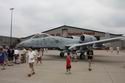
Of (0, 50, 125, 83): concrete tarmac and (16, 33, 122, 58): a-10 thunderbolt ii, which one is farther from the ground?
(16, 33, 122, 58): a-10 thunderbolt ii

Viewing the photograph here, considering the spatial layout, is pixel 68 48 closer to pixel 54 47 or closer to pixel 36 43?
pixel 54 47

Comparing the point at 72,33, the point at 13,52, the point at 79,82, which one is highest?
the point at 72,33

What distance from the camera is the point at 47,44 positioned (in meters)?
26.0

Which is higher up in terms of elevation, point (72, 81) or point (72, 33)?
point (72, 33)

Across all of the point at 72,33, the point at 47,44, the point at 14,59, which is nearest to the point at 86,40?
the point at 47,44

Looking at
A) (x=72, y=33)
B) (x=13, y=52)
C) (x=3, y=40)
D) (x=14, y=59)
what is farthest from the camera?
(x=72, y=33)

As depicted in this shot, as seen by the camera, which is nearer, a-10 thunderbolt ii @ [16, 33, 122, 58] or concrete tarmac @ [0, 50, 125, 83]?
concrete tarmac @ [0, 50, 125, 83]

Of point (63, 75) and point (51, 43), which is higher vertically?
point (51, 43)

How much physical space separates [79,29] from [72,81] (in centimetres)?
7314

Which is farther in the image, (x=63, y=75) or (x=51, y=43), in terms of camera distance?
(x=51, y=43)

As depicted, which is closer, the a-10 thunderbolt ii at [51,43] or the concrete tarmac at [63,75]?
the concrete tarmac at [63,75]

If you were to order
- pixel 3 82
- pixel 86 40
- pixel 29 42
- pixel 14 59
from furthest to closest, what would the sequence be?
pixel 86 40, pixel 29 42, pixel 14 59, pixel 3 82

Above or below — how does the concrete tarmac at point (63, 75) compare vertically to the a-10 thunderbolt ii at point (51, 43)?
below

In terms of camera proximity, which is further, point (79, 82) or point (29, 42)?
point (29, 42)
